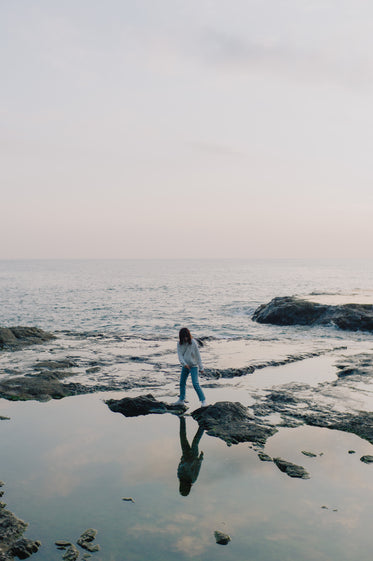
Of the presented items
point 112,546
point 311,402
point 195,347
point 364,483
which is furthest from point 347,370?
point 112,546

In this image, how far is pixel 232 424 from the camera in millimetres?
10945

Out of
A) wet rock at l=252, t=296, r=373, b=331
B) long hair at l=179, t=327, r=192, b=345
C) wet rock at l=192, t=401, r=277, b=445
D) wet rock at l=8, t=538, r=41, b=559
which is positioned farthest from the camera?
wet rock at l=252, t=296, r=373, b=331

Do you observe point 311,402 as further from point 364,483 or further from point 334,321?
point 334,321

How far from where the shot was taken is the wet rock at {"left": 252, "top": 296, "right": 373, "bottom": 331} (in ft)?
91.4

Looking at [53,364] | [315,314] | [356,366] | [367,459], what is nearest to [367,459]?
[367,459]

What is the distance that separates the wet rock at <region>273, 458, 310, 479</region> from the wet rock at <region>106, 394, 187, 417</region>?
405cm

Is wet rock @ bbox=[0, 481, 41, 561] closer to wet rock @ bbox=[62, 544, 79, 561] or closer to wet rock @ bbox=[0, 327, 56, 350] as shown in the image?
wet rock @ bbox=[62, 544, 79, 561]

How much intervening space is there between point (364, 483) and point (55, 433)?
7146mm

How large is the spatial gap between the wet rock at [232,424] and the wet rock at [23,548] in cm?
498

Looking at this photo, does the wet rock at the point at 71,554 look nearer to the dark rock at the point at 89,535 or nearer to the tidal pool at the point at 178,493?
the tidal pool at the point at 178,493

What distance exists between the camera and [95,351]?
21.0 metres

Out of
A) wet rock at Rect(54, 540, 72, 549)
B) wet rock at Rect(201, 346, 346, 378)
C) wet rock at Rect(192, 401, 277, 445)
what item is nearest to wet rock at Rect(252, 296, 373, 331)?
wet rock at Rect(201, 346, 346, 378)

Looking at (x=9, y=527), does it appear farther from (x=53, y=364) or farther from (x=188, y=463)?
(x=53, y=364)

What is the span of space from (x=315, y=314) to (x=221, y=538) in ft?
84.9
